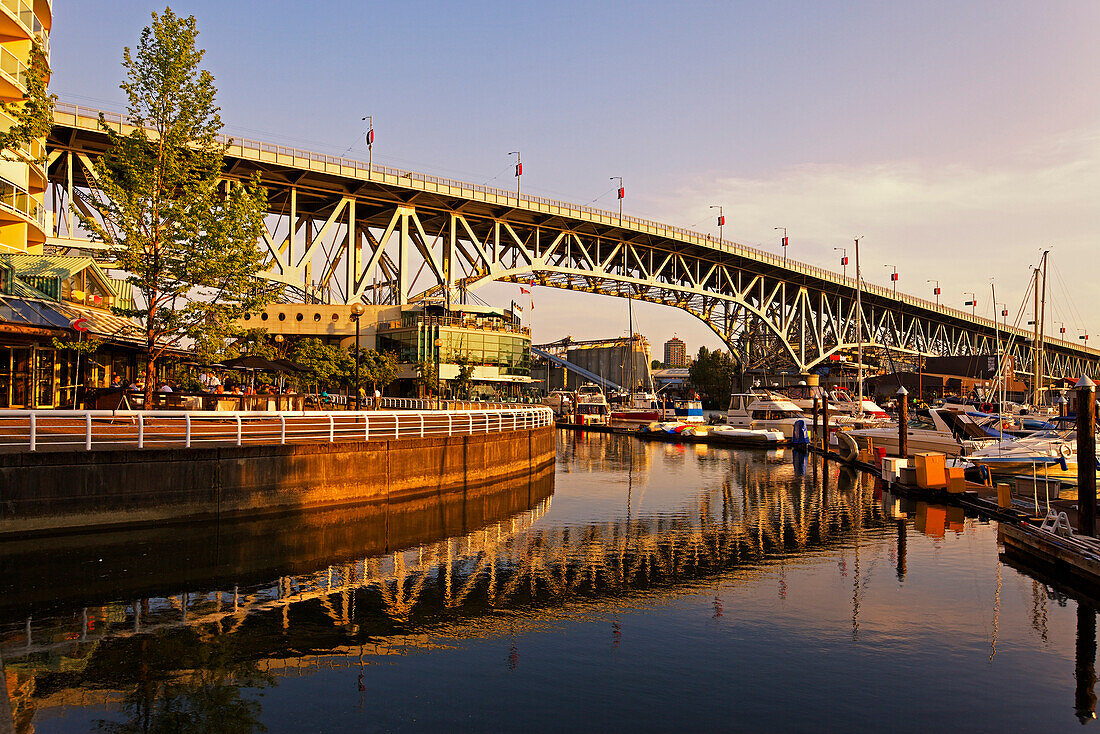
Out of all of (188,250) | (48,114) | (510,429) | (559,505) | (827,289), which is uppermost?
(827,289)

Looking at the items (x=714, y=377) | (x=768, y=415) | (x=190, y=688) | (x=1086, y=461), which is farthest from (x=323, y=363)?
(x=714, y=377)

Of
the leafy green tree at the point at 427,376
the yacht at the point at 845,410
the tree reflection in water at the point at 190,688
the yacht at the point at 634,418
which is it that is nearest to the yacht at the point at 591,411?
the yacht at the point at 634,418

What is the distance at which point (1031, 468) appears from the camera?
29.6m

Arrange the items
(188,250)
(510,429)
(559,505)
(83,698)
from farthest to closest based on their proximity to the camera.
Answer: (510,429) < (559,505) < (188,250) < (83,698)

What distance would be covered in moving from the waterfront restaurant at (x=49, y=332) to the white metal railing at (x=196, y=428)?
4677 mm

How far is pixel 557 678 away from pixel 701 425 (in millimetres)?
62138

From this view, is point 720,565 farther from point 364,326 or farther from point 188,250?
point 364,326

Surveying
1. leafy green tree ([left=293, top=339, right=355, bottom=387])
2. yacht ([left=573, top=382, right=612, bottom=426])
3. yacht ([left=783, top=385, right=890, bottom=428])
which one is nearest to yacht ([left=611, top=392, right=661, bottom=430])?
yacht ([left=573, top=382, right=612, bottom=426])

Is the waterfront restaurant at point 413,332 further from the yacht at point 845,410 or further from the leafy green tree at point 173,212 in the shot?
the leafy green tree at point 173,212

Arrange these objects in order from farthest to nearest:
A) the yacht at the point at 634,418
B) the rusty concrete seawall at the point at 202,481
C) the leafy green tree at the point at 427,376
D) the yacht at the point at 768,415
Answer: the yacht at the point at 634,418 < the leafy green tree at the point at 427,376 < the yacht at the point at 768,415 < the rusty concrete seawall at the point at 202,481

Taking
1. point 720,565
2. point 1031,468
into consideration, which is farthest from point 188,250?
point 1031,468

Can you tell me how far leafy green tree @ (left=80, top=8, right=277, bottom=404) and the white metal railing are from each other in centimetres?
402

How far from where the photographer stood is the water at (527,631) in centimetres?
973

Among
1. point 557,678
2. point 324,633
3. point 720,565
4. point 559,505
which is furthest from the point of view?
point 559,505
